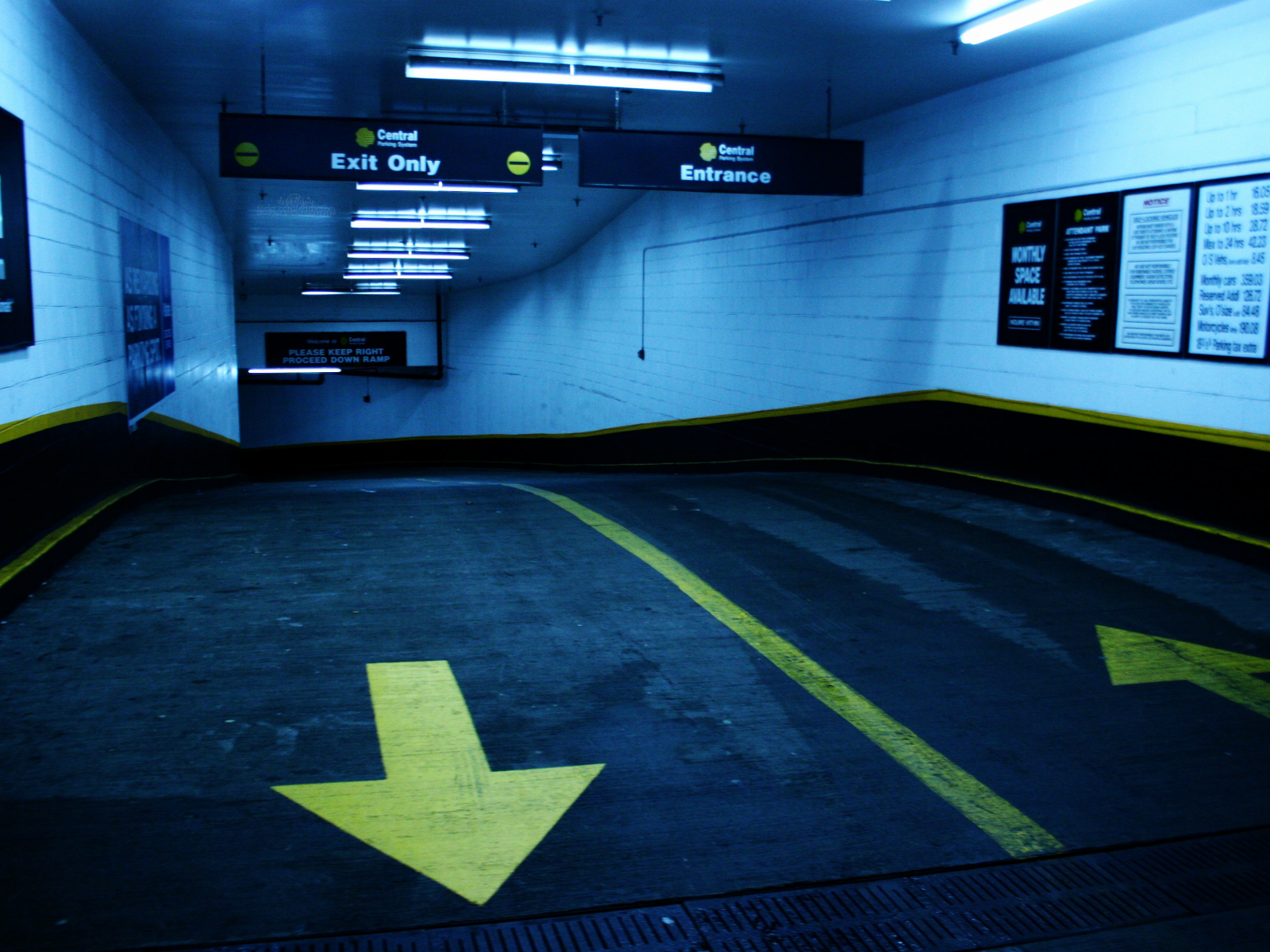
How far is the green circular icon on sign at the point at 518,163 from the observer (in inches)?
344

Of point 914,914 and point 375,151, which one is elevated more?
point 375,151

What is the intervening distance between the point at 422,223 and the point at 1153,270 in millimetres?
12332

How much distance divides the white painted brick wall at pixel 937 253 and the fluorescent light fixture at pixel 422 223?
238cm

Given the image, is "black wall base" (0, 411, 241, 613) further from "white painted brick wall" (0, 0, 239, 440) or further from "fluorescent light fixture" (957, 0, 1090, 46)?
"fluorescent light fixture" (957, 0, 1090, 46)

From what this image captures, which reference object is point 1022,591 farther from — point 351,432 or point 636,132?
point 351,432

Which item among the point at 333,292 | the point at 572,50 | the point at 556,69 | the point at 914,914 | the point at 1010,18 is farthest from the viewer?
the point at 333,292

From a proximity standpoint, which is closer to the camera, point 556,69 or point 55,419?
point 55,419

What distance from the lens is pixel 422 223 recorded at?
674 inches

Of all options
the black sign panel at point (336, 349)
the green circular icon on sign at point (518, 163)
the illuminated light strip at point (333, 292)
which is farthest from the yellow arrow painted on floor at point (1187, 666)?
the black sign panel at point (336, 349)

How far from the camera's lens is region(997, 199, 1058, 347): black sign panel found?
26.9 feet

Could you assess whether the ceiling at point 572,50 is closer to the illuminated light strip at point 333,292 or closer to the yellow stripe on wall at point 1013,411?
the yellow stripe on wall at point 1013,411

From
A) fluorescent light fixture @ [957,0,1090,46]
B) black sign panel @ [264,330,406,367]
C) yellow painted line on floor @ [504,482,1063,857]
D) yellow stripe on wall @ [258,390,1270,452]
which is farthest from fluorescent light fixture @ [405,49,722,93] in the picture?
black sign panel @ [264,330,406,367]

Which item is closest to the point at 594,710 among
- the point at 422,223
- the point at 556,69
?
the point at 556,69

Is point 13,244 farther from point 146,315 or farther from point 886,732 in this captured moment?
point 886,732
